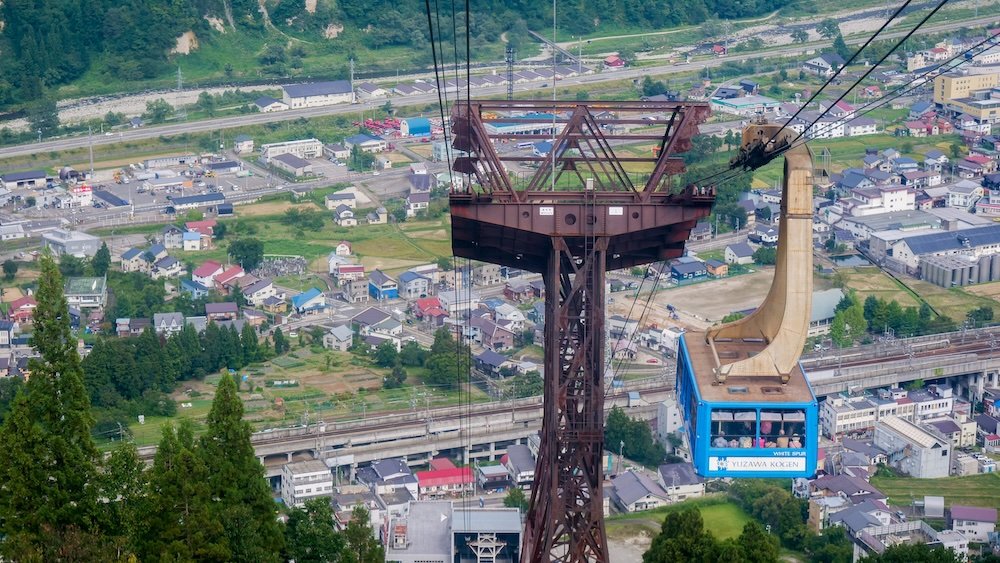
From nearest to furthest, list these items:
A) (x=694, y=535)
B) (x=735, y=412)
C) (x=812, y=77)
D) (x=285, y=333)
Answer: (x=735, y=412) < (x=694, y=535) < (x=285, y=333) < (x=812, y=77)

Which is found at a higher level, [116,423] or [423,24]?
[423,24]

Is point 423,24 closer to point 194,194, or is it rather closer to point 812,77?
point 812,77

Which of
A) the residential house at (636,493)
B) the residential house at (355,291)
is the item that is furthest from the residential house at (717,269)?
the residential house at (636,493)

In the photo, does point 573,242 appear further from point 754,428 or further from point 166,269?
point 166,269

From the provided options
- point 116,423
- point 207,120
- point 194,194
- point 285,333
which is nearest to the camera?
point 116,423

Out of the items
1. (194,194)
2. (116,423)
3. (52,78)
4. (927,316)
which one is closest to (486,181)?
(116,423)

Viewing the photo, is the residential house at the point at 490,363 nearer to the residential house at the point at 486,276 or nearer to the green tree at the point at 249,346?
the green tree at the point at 249,346

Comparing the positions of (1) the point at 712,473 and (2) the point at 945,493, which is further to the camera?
(2) the point at 945,493

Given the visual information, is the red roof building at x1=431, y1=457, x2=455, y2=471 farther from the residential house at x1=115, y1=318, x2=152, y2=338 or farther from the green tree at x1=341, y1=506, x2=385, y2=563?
the green tree at x1=341, y1=506, x2=385, y2=563
